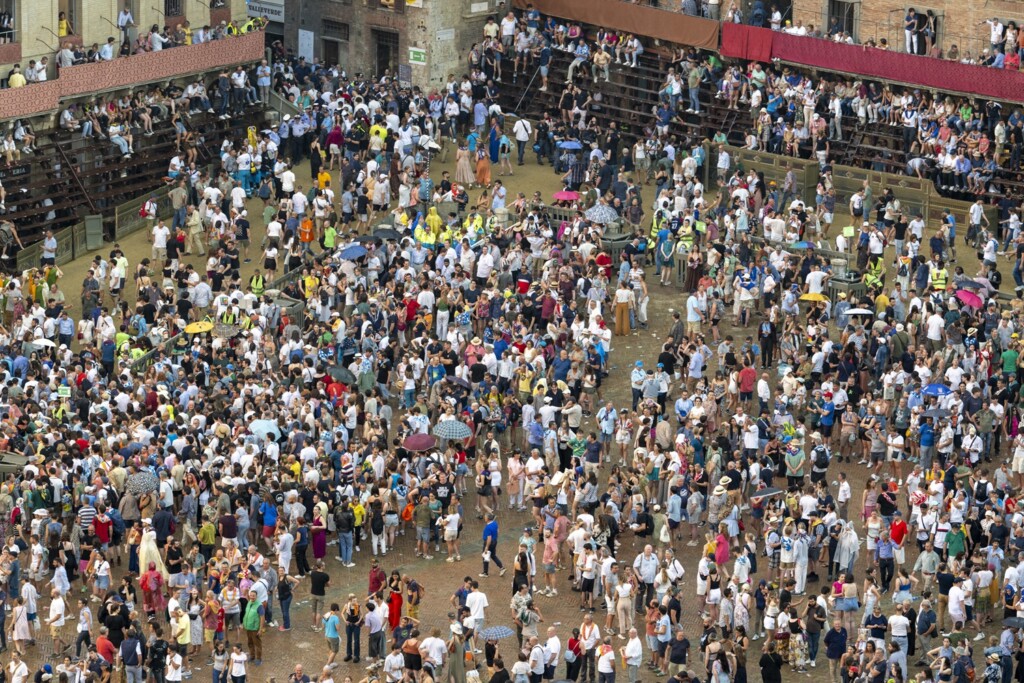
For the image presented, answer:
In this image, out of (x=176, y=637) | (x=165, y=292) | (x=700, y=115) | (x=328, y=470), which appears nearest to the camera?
(x=176, y=637)

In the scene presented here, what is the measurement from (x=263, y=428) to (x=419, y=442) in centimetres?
306

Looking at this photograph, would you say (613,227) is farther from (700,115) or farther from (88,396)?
(88,396)

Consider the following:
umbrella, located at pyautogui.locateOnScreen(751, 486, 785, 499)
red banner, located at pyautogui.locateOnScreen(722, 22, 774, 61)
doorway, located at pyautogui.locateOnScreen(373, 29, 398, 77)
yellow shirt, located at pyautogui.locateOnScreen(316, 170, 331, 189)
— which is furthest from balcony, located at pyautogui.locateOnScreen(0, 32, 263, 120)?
umbrella, located at pyautogui.locateOnScreen(751, 486, 785, 499)

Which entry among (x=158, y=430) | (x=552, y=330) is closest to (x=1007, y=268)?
(x=552, y=330)

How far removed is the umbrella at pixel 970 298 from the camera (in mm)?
49312

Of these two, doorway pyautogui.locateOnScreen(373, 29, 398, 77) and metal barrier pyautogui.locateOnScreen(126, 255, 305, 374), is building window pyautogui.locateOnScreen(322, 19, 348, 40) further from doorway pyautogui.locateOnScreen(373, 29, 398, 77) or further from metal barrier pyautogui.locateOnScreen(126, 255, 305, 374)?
metal barrier pyautogui.locateOnScreen(126, 255, 305, 374)

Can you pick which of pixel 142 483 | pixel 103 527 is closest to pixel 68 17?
pixel 142 483

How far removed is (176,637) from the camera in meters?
39.0

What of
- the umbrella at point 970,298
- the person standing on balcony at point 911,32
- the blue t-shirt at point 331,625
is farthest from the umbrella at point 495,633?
the person standing on balcony at point 911,32

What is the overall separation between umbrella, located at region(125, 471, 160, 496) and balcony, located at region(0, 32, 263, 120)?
759 inches

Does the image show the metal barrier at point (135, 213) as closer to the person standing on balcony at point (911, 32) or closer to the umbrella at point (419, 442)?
the umbrella at point (419, 442)

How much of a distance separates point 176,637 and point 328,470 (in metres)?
5.59

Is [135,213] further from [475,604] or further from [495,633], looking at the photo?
[495,633]

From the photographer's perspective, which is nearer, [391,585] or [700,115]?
[391,585]
